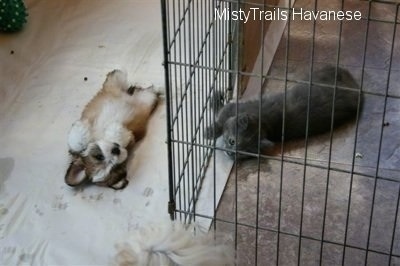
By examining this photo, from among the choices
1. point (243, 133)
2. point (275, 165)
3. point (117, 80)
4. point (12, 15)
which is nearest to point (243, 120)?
point (243, 133)

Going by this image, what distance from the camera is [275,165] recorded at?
2059 mm

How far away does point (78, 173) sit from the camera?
201cm

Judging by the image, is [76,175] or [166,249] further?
[76,175]

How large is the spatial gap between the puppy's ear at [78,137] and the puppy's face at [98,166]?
0.04 ft

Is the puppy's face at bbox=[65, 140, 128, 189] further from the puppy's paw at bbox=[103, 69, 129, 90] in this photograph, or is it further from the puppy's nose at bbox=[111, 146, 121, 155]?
the puppy's paw at bbox=[103, 69, 129, 90]

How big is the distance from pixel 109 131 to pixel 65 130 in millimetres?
188

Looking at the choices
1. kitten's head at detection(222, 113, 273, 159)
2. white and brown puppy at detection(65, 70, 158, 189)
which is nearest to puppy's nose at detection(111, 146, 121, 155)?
white and brown puppy at detection(65, 70, 158, 189)

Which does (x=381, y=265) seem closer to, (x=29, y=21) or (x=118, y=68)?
(x=118, y=68)

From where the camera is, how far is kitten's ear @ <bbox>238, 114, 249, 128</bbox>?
6.61 feet

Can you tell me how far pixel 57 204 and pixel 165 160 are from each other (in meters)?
0.31

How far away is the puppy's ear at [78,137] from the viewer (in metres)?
2.02

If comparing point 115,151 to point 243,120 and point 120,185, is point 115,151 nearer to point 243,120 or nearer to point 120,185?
point 120,185

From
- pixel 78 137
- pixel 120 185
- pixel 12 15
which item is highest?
pixel 12 15

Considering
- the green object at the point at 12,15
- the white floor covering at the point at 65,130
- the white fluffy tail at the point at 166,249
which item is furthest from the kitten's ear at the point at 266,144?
the green object at the point at 12,15
